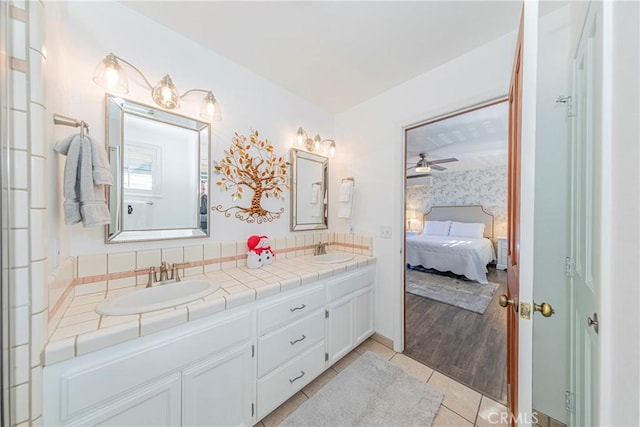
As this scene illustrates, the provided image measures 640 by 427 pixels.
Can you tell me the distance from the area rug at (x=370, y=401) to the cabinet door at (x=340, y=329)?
14 cm

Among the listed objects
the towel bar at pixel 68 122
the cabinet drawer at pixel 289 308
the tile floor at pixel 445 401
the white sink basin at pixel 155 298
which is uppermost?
the towel bar at pixel 68 122

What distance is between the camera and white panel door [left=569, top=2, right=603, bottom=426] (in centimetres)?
72

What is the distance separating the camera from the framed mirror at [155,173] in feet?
4.09

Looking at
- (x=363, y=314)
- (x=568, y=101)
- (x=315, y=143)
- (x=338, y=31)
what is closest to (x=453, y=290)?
(x=363, y=314)

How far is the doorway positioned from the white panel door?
1.95 ft

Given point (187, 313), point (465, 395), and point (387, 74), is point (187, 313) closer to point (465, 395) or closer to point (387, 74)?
point (465, 395)

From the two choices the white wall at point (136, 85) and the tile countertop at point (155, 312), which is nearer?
the tile countertop at point (155, 312)

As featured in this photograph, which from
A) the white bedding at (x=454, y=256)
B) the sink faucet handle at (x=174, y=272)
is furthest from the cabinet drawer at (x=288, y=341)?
the white bedding at (x=454, y=256)

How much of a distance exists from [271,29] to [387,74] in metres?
1.00

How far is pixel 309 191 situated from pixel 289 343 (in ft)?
4.59

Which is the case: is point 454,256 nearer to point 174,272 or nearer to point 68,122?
point 174,272

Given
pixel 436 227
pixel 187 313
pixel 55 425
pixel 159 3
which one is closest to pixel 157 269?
pixel 187 313

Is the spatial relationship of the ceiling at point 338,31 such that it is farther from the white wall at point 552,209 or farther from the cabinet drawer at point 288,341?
the cabinet drawer at point 288,341

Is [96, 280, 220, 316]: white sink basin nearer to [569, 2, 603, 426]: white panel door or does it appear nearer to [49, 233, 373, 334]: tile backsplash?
[49, 233, 373, 334]: tile backsplash
